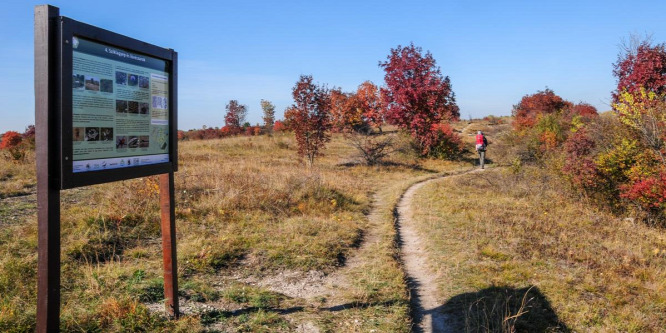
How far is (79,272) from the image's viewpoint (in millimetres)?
5152

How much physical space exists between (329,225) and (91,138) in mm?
5339

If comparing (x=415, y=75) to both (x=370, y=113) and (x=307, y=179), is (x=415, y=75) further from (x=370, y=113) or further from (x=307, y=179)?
(x=307, y=179)

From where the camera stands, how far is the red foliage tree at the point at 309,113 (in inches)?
726

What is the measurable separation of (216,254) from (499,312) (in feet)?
13.2

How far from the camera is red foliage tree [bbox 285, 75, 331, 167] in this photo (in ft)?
60.5

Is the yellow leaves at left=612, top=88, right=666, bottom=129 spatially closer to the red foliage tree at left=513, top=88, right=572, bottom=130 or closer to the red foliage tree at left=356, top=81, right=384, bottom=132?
the red foliage tree at left=356, top=81, right=384, bottom=132

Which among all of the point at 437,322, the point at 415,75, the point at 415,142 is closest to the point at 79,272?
the point at 437,322

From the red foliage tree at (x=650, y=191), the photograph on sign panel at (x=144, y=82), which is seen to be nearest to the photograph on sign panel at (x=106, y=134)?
the photograph on sign panel at (x=144, y=82)

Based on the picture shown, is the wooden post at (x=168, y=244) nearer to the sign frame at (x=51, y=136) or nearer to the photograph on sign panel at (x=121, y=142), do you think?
the photograph on sign panel at (x=121, y=142)

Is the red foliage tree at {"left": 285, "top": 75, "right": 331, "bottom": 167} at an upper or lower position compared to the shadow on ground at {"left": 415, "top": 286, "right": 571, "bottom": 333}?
upper

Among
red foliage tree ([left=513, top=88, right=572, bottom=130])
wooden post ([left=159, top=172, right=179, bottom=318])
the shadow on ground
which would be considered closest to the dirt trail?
the shadow on ground

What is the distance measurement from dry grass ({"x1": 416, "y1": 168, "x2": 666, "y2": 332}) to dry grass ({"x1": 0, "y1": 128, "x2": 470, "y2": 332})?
3.25 feet

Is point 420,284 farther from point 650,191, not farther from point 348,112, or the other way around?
point 348,112

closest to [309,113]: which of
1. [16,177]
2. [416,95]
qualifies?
[416,95]
